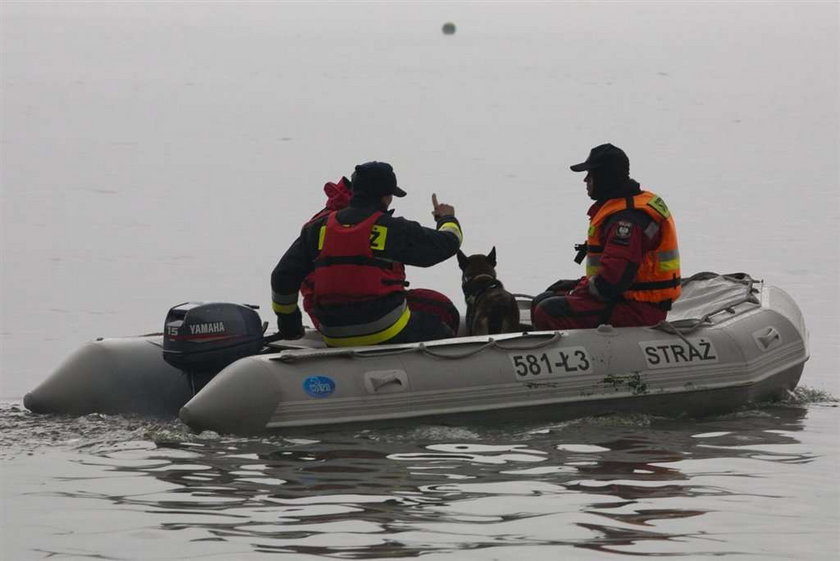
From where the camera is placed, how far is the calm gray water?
7.78 m

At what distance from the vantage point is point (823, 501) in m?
8.44

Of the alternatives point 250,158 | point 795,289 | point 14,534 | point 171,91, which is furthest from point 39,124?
point 14,534

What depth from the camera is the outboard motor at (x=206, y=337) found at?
9.22 metres

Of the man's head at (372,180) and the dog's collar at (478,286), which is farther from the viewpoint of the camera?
the dog's collar at (478,286)

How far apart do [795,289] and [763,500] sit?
27.5 ft

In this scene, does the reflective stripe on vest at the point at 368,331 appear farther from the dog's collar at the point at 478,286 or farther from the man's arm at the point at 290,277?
the dog's collar at the point at 478,286

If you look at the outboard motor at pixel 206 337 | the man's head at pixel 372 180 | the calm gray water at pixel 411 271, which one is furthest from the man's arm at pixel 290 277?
the calm gray water at pixel 411 271

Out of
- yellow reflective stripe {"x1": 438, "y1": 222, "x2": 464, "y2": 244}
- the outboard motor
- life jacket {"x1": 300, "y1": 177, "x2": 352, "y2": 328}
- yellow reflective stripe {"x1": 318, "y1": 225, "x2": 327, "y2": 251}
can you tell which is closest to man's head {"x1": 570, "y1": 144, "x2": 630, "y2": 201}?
yellow reflective stripe {"x1": 438, "y1": 222, "x2": 464, "y2": 244}

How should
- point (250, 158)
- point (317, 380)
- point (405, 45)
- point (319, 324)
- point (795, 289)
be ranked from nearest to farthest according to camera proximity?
1. point (317, 380)
2. point (319, 324)
3. point (795, 289)
4. point (250, 158)
5. point (405, 45)

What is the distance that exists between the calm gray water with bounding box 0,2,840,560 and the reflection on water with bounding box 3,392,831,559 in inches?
0.8

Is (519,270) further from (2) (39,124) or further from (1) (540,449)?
(2) (39,124)

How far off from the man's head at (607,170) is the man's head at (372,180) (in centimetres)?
116

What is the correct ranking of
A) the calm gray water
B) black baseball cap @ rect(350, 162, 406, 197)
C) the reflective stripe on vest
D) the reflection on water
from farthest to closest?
the reflective stripe on vest, black baseball cap @ rect(350, 162, 406, 197), the calm gray water, the reflection on water

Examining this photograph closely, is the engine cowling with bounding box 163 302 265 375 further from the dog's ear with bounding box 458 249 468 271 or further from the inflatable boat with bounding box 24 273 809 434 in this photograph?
the dog's ear with bounding box 458 249 468 271
